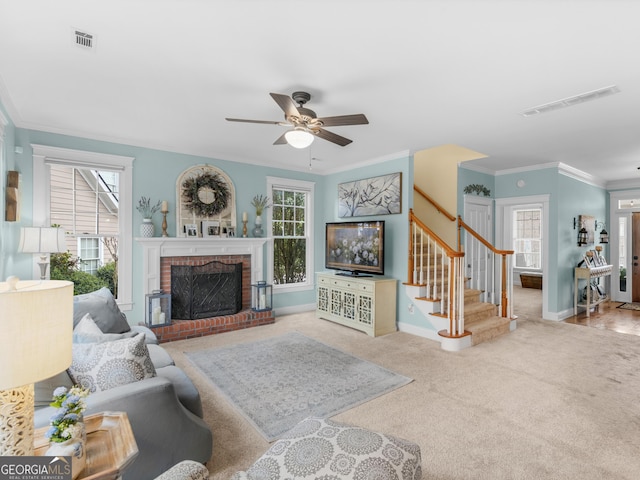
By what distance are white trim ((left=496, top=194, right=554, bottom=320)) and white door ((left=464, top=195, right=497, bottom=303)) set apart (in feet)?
0.52

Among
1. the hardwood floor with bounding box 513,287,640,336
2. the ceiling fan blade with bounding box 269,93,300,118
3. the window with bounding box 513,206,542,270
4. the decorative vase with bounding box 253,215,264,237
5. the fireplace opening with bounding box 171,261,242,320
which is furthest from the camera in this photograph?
the window with bounding box 513,206,542,270

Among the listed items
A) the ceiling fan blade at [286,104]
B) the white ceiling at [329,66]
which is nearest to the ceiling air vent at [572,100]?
the white ceiling at [329,66]

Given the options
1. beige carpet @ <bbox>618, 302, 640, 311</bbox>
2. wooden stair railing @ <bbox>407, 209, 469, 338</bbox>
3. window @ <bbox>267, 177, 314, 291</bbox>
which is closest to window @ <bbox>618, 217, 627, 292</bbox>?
beige carpet @ <bbox>618, 302, 640, 311</bbox>

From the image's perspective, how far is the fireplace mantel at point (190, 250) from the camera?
14.4 ft

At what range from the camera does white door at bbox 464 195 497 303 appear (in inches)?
224

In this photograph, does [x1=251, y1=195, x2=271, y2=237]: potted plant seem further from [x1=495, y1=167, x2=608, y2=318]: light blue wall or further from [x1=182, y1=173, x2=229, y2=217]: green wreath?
[x1=495, y1=167, x2=608, y2=318]: light blue wall

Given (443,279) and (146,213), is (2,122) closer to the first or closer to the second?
(146,213)

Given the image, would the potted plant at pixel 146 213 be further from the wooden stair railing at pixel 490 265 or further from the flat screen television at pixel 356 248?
the wooden stair railing at pixel 490 265

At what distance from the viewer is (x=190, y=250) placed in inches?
186

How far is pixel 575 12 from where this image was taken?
1808 millimetres

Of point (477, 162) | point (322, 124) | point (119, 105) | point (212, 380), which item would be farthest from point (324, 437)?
point (477, 162)

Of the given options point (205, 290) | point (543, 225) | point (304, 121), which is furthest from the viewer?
point (543, 225)

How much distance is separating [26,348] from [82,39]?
6.61 ft

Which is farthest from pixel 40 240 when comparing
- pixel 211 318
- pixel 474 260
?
pixel 474 260
